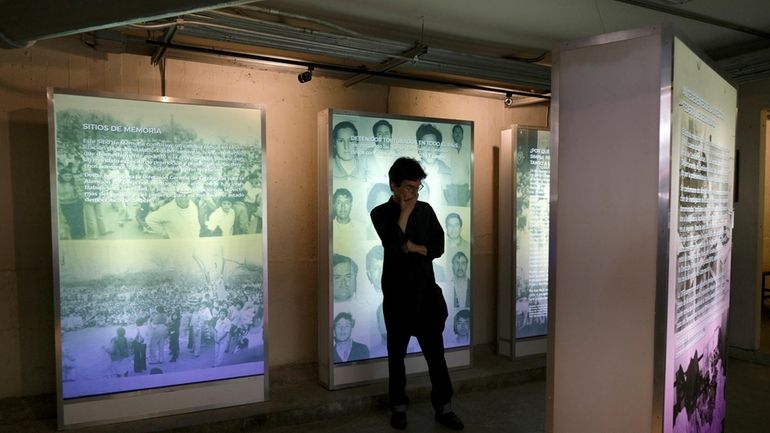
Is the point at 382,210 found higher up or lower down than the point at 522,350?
higher up

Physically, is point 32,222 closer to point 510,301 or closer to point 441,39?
point 441,39

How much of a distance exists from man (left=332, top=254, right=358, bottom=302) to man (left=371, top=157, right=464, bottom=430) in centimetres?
58

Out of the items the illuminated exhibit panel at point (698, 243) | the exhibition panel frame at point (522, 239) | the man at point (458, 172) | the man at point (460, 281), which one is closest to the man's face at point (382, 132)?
the man at point (458, 172)

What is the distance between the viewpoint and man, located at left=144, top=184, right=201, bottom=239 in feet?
12.3

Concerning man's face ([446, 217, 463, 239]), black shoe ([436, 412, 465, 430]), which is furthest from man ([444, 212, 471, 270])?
black shoe ([436, 412, 465, 430])

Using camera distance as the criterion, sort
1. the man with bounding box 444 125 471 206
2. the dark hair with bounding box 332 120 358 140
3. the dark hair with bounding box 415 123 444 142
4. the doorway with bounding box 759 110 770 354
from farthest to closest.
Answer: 1. the doorway with bounding box 759 110 770 354
2. the man with bounding box 444 125 471 206
3. the dark hair with bounding box 415 123 444 142
4. the dark hair with bounding box 332 120 358 140

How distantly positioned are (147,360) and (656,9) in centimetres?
453

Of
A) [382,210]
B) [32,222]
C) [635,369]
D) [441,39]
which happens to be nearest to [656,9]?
[441,39]

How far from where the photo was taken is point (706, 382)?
289cm

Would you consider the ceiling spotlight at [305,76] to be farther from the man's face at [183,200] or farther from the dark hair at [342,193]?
the man's face at [183,200]

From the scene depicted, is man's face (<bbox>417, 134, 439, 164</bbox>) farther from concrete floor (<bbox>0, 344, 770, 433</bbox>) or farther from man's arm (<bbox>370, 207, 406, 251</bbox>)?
concrete floor (<bbox>0, 344, 770, 433</bbox>)

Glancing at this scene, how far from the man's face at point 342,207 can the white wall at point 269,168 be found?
1.79ft

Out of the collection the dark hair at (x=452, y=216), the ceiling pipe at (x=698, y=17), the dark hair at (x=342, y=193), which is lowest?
the dark hair at (x=452, y=216)

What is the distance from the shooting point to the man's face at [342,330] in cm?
441
